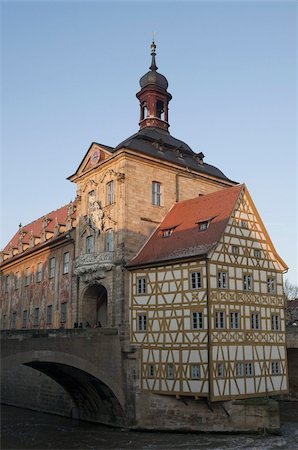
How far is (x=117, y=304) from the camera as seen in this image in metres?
27.3

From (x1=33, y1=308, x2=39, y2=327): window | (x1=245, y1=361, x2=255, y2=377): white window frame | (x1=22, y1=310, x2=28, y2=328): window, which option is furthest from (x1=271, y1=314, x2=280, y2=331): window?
(x1=22, y1=310, x2=28, y2=328): window

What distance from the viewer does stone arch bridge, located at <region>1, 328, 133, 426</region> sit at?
23156 millimetres

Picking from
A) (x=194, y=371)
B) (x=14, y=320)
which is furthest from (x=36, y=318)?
(x=194, y=371)

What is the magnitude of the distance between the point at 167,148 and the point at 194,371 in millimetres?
14210

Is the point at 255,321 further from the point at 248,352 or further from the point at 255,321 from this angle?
the point at 248,352

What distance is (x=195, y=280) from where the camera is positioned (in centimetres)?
2439

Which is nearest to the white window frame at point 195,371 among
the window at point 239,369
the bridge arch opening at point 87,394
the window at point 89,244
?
the window at point 239,369

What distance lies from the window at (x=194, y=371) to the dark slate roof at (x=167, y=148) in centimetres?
1211

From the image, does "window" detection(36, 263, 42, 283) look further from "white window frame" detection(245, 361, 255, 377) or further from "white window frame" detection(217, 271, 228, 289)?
"white window frame" detection(245, 361, 255, 377)

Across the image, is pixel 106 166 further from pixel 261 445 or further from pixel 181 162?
pixel 261 445

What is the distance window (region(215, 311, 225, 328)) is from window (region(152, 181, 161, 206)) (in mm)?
8352

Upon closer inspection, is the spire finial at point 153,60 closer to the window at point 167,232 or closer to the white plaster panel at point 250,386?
the window at point 167,232

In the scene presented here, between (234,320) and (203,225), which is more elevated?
(203,225)

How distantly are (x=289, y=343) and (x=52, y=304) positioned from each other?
15.3m
